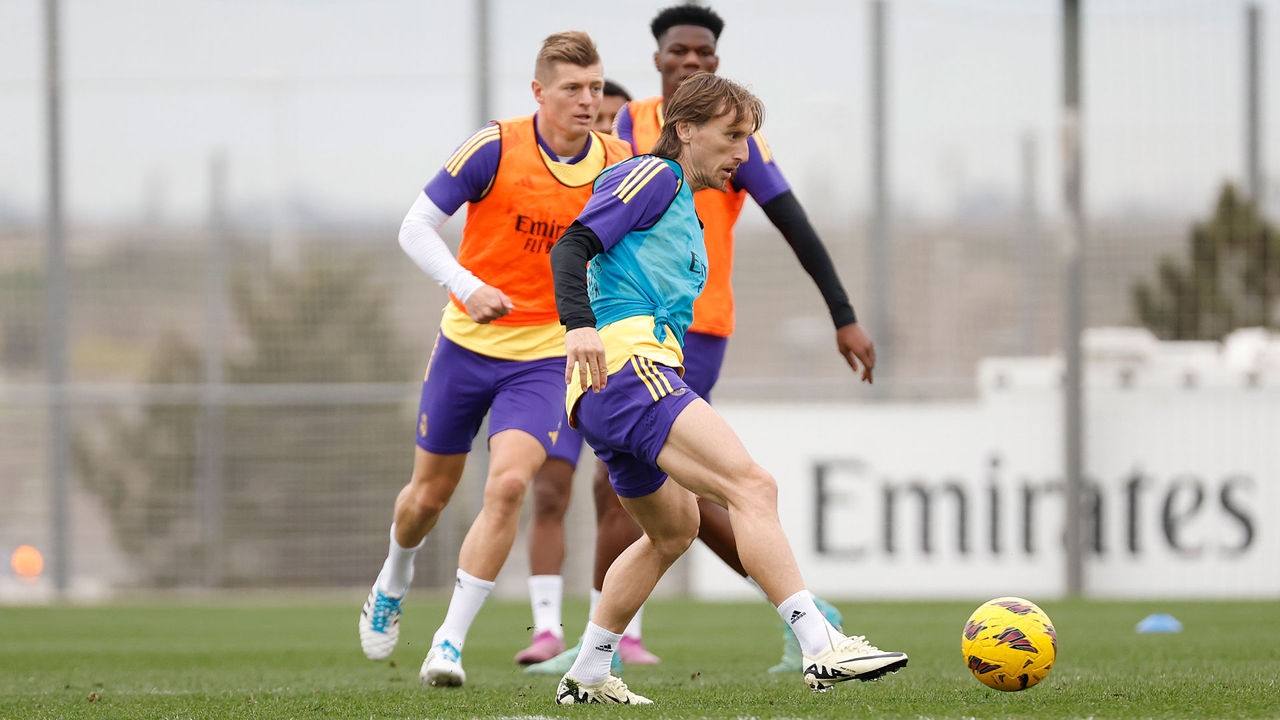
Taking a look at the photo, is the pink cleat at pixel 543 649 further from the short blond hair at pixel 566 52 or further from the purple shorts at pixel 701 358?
the short blond hair at pixel 566 52

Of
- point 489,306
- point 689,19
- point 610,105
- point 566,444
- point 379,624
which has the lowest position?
point 379,624

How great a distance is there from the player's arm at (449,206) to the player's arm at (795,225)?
38.0 inches

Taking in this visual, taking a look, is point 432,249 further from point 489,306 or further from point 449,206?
point 489,306

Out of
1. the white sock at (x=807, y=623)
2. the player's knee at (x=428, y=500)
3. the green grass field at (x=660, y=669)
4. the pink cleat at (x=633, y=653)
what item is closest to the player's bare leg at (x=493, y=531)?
the green grass field at (x=660, y=669)

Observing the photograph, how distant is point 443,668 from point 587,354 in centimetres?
158

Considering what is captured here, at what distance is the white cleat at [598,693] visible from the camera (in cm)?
452

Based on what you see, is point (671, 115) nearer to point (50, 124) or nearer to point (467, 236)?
point (467, 236)

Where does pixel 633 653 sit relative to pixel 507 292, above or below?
below

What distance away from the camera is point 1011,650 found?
14.4 ft

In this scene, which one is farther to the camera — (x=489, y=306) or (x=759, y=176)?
(x=759, y=176)

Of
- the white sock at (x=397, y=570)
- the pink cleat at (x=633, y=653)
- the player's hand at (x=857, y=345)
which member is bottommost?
the pink cleat at (x=633, y=653)

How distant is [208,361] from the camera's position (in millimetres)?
14383

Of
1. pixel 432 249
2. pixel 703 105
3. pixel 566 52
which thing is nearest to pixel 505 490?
pixel 432 249

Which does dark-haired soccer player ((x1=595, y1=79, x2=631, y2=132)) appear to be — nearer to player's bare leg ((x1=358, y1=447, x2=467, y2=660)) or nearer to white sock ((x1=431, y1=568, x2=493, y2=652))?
player's bare leg ((x1=358, y1=447, x2=467, y2=660))
